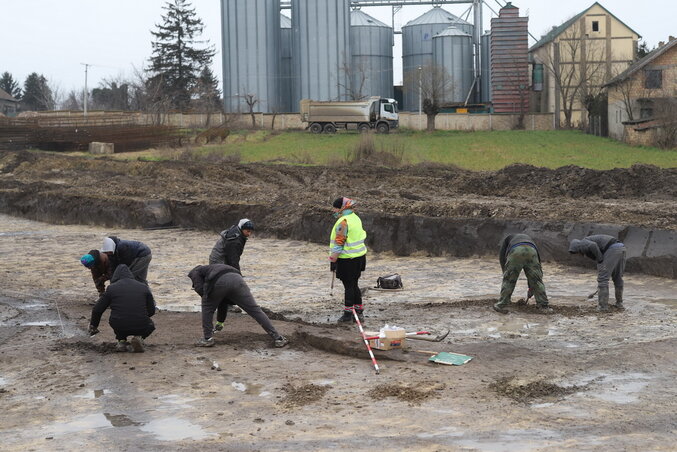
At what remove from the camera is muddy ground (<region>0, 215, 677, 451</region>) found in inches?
301

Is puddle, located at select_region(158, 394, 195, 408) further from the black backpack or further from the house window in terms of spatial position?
the house window

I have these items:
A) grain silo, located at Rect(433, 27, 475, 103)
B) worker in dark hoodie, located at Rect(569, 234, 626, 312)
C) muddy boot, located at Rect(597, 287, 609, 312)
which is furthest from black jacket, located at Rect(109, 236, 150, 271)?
grain silo, located at Rect(433, 27, 475, 103)

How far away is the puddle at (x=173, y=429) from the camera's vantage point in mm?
7711

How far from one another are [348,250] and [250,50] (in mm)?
50735

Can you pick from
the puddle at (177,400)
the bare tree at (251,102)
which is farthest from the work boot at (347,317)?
the bare tree at (251,102)

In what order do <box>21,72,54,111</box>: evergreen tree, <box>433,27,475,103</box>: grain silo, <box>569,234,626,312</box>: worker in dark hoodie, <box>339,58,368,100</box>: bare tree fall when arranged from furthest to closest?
<box>21,72,54,111</box>: evergreen tree
<box>433,27,475,103</box>: grain silo
<box>339,58,368,100</box>: bare tree
<box>569,234,626,312</box>: worker in dark hoodie

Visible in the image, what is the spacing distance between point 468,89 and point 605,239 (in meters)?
57.0

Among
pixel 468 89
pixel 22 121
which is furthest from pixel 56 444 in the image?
pixel 468 89

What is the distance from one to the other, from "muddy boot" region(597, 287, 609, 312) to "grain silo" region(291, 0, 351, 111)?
50.0 meters

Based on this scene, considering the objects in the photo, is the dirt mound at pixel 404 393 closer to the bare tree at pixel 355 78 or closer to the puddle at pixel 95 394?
the puddle at pixel 95 394

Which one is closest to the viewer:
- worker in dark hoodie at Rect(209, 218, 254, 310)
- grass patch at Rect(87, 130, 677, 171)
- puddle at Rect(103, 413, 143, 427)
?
puddle at Rect(103, 413, 143, 427)

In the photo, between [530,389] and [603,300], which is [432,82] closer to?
[603,300]

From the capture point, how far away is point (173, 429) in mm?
7926

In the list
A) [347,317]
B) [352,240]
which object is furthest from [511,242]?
[347,317]
